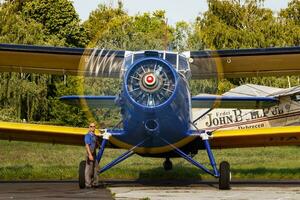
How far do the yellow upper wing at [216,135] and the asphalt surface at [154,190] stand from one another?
31.7 inches

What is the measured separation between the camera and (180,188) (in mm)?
14648

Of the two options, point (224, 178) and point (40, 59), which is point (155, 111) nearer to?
point (224, 178)

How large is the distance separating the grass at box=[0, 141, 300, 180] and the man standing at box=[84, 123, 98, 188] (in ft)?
9.87

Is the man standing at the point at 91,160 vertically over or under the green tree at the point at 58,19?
under

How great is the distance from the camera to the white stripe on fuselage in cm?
2831

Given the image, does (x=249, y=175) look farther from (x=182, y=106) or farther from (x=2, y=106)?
(x=2, y=106)

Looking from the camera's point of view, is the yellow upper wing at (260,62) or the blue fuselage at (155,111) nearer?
the blue fuselage at (155,111)

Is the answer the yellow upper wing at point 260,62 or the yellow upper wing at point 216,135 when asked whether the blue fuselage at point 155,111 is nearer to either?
the yellow upper wing at point 216,135

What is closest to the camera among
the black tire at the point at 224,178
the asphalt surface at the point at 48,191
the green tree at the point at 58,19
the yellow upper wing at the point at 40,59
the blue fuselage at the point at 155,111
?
the asphalt surface at the point at 48,191

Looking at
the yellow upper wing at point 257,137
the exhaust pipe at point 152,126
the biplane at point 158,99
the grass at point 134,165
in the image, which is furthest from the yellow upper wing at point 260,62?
the exhaust pipe at point 152,126

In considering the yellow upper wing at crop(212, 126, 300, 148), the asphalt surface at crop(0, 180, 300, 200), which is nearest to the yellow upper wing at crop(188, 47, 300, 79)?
the yellow upper wing at crop(212, 126, 300, 148)

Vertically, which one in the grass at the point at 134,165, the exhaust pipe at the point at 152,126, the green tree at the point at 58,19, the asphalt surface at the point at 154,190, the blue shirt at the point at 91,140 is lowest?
the grass at the point at 134,165

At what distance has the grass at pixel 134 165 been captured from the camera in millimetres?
17547

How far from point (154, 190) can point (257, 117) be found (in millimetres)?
14992
